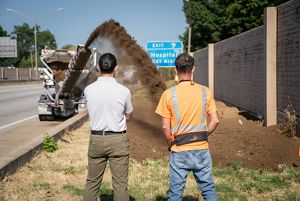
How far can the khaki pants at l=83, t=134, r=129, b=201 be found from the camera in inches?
189

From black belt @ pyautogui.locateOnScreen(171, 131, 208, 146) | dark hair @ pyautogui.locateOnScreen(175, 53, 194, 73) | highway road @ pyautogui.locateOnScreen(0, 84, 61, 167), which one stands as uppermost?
dark hair @ pyautogui.locateOnScreen(175, 53, 194, 73)

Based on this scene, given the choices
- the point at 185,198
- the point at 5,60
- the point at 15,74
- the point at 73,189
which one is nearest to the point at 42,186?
the point at 73,189

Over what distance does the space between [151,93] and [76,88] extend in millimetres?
6181

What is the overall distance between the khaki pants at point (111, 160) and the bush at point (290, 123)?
6028 mm

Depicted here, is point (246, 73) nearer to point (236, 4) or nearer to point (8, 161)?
point (8, 161)

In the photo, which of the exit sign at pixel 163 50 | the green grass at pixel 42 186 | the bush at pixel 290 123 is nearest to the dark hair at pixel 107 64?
the green grass at pixel 42 186

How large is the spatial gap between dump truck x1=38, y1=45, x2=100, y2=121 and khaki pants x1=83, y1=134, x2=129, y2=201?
411 inches

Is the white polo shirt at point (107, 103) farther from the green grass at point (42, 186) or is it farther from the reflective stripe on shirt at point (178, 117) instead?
the green grass at point (42, 186)

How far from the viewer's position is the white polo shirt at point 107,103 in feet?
15.6

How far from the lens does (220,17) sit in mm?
49406

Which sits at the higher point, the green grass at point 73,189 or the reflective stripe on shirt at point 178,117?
the reflective stripe on shirt at point 178,117

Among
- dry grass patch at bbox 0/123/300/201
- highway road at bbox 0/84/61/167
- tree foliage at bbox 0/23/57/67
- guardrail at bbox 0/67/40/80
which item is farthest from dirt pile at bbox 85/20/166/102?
tree foliage at bbox 0/23/57/67

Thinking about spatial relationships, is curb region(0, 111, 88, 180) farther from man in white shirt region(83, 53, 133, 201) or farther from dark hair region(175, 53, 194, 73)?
dark hair region(175, 53, 194, 73)

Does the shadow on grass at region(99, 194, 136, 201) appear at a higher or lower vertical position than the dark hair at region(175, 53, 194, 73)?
lower
